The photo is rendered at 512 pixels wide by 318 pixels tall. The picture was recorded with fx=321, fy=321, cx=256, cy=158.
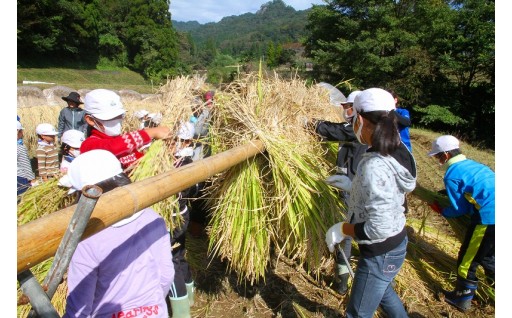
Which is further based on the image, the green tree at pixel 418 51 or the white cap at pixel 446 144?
the green tree at pixel 418 51

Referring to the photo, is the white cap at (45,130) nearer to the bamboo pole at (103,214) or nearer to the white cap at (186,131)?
the white cap at (186,131)

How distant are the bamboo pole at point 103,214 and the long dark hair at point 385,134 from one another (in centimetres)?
96

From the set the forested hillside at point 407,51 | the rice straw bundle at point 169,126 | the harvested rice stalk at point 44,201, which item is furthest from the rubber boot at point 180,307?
the forested hillside at point 407,51

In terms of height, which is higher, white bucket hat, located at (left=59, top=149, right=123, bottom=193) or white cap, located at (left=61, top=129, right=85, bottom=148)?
white bucket hat, located at (left=59, top=149, right=123, bottom=193)

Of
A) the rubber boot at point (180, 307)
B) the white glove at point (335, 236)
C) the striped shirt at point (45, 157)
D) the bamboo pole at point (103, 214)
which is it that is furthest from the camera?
the striped shirt at point (45, 157)

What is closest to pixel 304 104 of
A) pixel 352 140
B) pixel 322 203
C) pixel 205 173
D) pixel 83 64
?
pixel 352 140

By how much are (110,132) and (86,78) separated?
110ft

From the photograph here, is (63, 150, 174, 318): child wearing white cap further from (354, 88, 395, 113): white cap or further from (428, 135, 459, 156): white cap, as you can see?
(428, 135, 459, 156): white cap

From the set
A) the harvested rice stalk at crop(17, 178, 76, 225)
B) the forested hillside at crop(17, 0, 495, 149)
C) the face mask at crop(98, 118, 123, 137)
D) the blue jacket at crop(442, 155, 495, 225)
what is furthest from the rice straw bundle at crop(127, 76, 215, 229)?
the forested hillside at crop(17, 0, 495, 149)

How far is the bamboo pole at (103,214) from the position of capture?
0.79m

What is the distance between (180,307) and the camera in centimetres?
252

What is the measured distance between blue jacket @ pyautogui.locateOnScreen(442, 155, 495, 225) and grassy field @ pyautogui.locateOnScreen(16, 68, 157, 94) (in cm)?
2101

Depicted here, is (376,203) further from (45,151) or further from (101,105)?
(45,151)

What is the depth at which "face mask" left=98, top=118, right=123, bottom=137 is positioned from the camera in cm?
215
